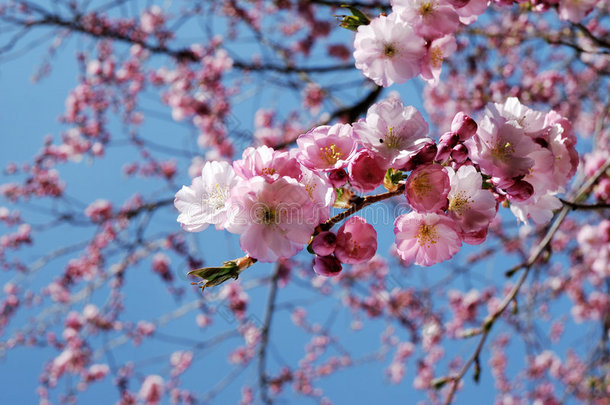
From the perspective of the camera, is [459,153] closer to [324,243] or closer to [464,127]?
[464,127]

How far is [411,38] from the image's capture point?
1368 mm

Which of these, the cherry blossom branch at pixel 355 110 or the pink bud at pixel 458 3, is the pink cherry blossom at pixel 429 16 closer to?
the pink bud at pixel 458 3

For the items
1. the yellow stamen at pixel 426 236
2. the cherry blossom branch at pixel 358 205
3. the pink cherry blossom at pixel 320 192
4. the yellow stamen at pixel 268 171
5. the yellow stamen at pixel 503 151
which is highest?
the yellow stamen at pixel 268 171

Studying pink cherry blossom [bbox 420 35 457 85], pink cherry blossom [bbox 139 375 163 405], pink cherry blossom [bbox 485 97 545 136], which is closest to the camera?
pink cherry blossom [bbox 485 97 545 136]

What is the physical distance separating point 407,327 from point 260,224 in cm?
582

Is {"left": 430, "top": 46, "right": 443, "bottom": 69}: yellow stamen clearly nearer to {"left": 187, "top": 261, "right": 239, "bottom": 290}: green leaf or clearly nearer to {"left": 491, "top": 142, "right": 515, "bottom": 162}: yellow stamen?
{"left": 491, "top": 142, "right": 515, "bottom": 162}: yellow stamen

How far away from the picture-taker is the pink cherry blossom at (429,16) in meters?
1.34

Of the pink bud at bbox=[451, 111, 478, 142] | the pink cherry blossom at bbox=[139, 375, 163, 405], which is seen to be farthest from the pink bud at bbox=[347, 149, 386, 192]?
the pink cherry blossom at bbox=[139, 375, 163, 405]

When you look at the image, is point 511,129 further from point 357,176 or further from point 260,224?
point 260,224

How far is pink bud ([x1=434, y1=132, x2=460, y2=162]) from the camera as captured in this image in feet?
3.53

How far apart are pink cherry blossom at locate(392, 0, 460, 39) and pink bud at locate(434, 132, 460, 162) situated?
1.60 feet

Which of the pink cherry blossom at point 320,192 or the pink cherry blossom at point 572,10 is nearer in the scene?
the pink cherry blossom at point 320,192

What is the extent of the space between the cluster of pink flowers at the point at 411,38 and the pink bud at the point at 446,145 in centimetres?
42

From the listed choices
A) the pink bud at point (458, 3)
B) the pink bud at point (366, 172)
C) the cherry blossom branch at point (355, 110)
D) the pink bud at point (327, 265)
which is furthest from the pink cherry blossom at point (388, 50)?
the cherry blossom branch at point (355, 110)
